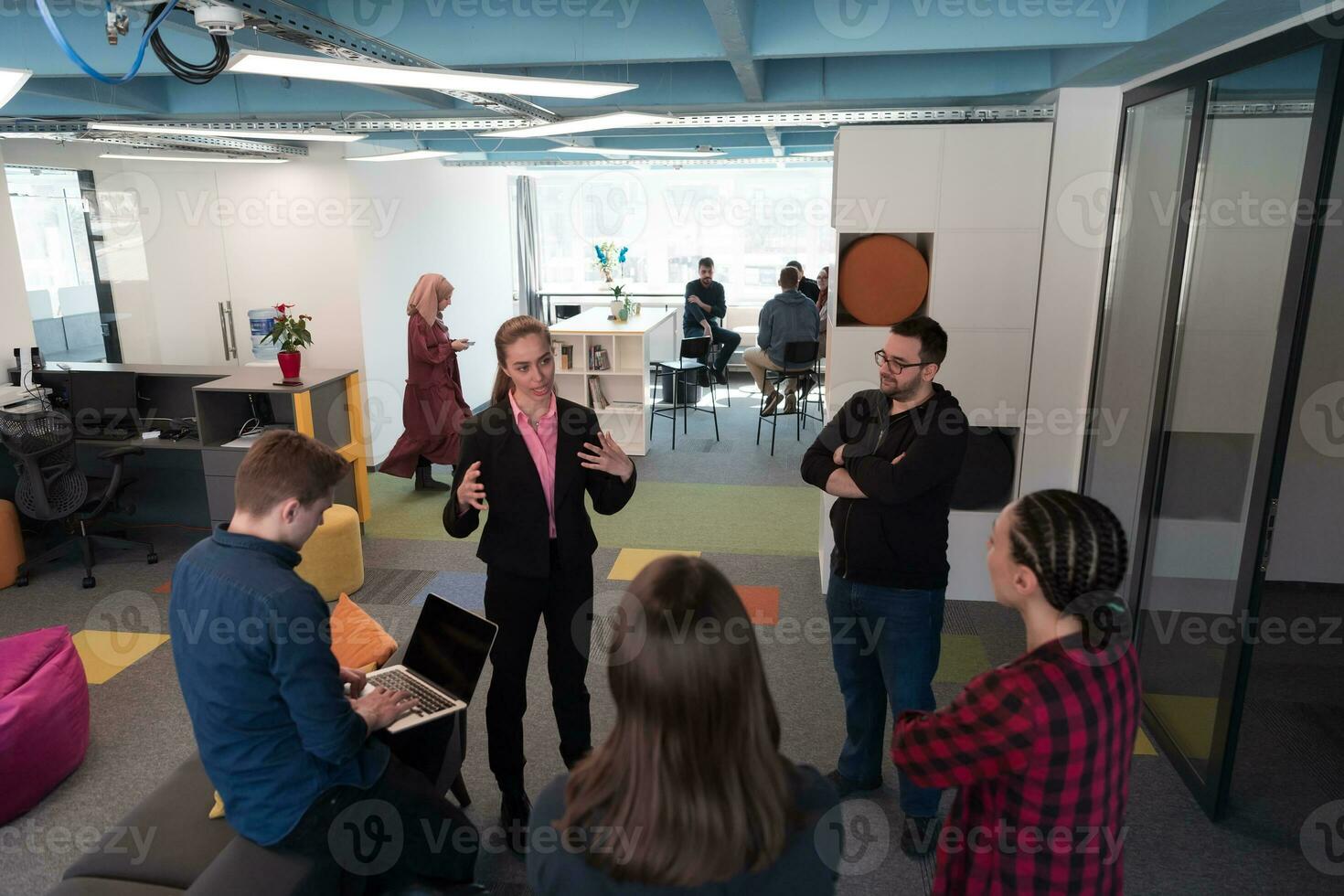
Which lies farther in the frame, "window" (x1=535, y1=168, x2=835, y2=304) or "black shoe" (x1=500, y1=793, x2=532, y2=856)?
"window" (x1=535, y1=168, x2=835, y2=304)

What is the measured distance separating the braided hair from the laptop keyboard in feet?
5.63

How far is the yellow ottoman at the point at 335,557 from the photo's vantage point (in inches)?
190

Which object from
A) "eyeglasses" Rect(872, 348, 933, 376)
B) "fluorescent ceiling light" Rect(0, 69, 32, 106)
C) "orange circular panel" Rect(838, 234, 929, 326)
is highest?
"fluorescent ceiling light" Rect(0, 69, 32, 106)

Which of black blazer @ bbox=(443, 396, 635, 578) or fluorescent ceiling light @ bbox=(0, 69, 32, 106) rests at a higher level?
fluorescent ceiling light @ bbox=(0, 69, 32, 106)

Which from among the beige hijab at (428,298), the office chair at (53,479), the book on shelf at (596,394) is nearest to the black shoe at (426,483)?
the beige hijab at (428,298)

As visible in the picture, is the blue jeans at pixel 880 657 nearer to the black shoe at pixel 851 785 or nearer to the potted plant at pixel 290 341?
the black shoe at pixel 851 785

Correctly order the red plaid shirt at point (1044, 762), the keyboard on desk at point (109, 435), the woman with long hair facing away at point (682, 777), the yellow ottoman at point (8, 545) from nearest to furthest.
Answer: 1. the woman with long hair facing away at point (682, 777)
2. the red plaid shirt at point (1044, 762)
3. the yellow ottoman at point (8, 545)
4. the keyboard on desk at point (109, 435)

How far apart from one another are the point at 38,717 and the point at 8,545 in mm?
2590

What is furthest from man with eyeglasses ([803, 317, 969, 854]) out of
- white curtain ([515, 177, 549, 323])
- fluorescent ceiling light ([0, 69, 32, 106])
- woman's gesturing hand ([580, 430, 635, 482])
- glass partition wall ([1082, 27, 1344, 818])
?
white curtain ([515, 177, 549, 323])

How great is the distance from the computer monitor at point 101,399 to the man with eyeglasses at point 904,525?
5.14 metres

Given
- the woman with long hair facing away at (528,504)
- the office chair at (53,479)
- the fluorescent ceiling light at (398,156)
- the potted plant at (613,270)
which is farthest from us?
the potted plant at (613,270)

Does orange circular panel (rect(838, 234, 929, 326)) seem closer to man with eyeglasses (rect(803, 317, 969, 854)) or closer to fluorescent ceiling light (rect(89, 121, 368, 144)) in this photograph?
man with eyeglasses (rect(803, 317, 969, 854))

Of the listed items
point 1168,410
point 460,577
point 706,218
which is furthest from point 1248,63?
point 706,218

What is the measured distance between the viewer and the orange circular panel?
4438 mm
